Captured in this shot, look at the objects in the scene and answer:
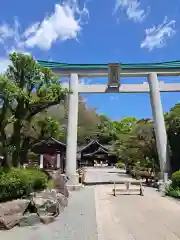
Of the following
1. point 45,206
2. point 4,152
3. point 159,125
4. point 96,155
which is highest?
point 96,155

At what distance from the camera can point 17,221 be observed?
6.84 meters

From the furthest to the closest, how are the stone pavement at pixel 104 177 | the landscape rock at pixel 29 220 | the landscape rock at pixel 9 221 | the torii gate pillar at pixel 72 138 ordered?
1. the stone pavement at pixel 104 177
2. the torii gate pillar at pixel 72 138
3. the landscape rock at pixel 29 220
4. the landscape rock at pixel 9 221

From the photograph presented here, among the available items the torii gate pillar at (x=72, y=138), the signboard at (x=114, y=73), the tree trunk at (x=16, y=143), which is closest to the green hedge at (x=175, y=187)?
the torii gate pillar at (x=72, y=138)

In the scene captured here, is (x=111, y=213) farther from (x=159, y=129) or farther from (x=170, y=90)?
(x=170, y=90)

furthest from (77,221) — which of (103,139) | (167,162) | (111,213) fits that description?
(103,139)

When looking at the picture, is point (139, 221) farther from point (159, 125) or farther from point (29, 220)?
point (159, 125)

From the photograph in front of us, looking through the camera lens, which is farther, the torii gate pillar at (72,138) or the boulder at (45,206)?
the torii gate pillar at (72,138)

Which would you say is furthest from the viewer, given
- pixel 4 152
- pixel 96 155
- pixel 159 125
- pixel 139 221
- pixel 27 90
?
pixel 96 155

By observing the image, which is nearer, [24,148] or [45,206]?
[45,206]

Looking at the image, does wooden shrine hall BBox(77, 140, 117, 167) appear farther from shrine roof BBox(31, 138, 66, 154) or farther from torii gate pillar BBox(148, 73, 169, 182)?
torii gate pillar BBox(148, 73, 169, 182)

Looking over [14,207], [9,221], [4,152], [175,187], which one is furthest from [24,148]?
[175,187]

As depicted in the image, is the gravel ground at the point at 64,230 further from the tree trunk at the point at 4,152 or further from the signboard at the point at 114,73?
the signboard at the point at 114,73

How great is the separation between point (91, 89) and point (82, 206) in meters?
9.07

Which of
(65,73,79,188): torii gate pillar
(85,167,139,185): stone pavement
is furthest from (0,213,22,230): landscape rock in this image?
(85,167,139,185): stone pavement
